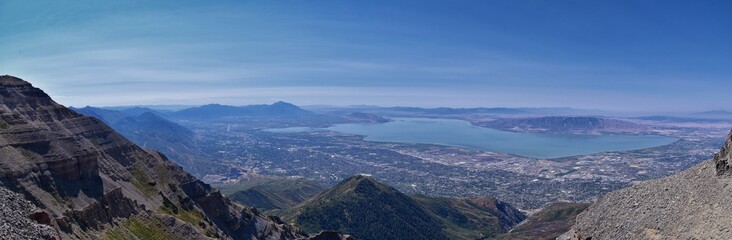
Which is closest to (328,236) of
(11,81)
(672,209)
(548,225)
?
(11,81)

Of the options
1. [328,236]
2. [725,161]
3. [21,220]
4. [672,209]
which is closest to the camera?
[21,220]

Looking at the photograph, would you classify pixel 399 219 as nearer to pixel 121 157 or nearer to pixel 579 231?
pixel 121 157

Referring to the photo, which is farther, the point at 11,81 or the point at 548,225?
the point at 548,225

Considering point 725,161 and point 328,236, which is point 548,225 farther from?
point 725,161

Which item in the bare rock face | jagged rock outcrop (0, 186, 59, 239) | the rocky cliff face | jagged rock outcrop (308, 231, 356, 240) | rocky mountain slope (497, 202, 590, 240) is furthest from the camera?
rocky mountain slope (497, 202, 590, 240)

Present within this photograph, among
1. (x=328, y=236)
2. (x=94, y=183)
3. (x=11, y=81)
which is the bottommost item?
(x=328, y=236)

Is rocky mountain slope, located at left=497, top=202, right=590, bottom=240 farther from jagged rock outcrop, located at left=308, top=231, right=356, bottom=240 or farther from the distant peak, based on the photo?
the distant peak

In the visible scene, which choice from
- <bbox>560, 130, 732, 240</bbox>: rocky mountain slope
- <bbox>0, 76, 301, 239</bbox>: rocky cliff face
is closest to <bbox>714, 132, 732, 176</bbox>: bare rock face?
<bbox>560, 130, 732, 240</bbox>: rocky mountain slope
